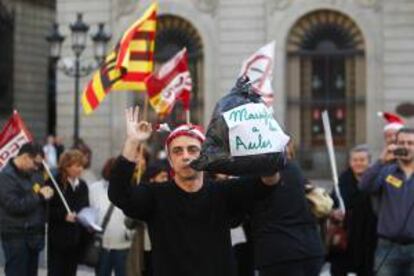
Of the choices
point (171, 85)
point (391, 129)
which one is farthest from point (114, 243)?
point (171, 85)

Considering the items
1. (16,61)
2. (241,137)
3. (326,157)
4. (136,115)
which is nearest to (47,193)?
(136,115)

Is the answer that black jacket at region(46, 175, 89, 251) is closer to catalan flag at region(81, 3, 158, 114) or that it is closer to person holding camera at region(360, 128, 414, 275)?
catalan flag at region(81, 3, 158, 114)

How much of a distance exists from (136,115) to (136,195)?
1.35ft

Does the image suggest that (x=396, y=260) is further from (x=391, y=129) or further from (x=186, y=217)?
(x=186, y=217)

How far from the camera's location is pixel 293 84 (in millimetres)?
27422

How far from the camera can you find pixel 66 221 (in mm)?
9320

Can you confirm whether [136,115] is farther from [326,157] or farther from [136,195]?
[326,157]

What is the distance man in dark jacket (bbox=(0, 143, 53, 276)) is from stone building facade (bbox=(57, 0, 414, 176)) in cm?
1805

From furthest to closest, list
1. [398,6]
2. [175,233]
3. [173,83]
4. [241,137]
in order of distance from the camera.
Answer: [398,6] < [173,83] < [175,233] < [241,137]

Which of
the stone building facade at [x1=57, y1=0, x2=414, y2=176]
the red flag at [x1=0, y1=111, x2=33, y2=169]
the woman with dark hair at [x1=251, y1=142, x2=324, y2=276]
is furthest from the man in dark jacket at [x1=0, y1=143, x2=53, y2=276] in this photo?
the stone building facade at [x1=57, y1=0, x2=414, y2=176]

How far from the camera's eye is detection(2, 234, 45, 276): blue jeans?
8977mm

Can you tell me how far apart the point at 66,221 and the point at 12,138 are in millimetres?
1732

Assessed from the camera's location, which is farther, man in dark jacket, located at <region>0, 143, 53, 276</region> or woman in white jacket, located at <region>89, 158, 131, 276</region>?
woman in white jacket, located at <region>89, 158, 131, 276</region>

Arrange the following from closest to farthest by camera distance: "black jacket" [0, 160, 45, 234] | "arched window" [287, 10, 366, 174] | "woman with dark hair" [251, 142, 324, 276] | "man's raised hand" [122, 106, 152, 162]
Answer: "man's raised hand" [122, 106, 152, 162]
"woman with dark hair" [251, 142, 324, 276]
"black jacket" [0, 160, 45, 234]
"arched window" [287, 10, 366, 174]
